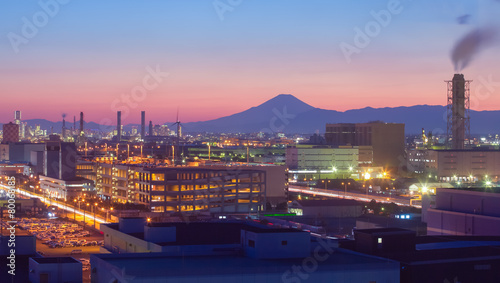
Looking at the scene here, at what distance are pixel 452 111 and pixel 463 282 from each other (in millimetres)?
38628

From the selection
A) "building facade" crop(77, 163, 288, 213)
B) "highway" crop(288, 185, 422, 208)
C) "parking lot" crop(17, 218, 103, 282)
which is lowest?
"parking lot" crop(17, 218, 103, 282)

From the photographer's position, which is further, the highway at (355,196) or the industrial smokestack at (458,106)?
the industrial smokestack at (458,106)

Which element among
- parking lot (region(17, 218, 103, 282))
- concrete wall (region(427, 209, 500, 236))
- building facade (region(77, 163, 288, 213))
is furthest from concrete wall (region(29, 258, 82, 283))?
building facade (region(77, 163, 288, 213))

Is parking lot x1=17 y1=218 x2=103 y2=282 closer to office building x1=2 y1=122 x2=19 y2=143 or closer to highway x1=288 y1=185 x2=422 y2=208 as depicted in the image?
highway x1=288 y1=185 x2=422 y2=208

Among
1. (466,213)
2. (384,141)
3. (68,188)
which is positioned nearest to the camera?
(466,213)

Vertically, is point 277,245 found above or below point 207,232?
above

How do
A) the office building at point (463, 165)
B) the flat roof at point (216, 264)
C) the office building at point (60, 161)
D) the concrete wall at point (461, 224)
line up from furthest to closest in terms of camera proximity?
1. the office building at point (463, 165)
2. the office building at point (60, 161)
3. the concrete wall at point (461, 224)
4. the flat roof at point (216, 264)

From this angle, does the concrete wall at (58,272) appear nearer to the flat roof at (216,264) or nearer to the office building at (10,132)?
the flat roof at (216,264)

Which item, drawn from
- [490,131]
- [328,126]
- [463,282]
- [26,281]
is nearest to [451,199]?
[463,282]

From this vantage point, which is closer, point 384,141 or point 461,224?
point 461,224

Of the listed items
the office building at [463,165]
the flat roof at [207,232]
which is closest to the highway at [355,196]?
the office building at [463,165]

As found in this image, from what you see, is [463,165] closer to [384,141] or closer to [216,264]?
[384,141]

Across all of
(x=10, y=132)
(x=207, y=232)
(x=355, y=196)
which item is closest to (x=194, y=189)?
(x=355, y=196)

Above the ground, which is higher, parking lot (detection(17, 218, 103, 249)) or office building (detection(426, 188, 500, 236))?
office building (detection(426, 188, 500, 236))
